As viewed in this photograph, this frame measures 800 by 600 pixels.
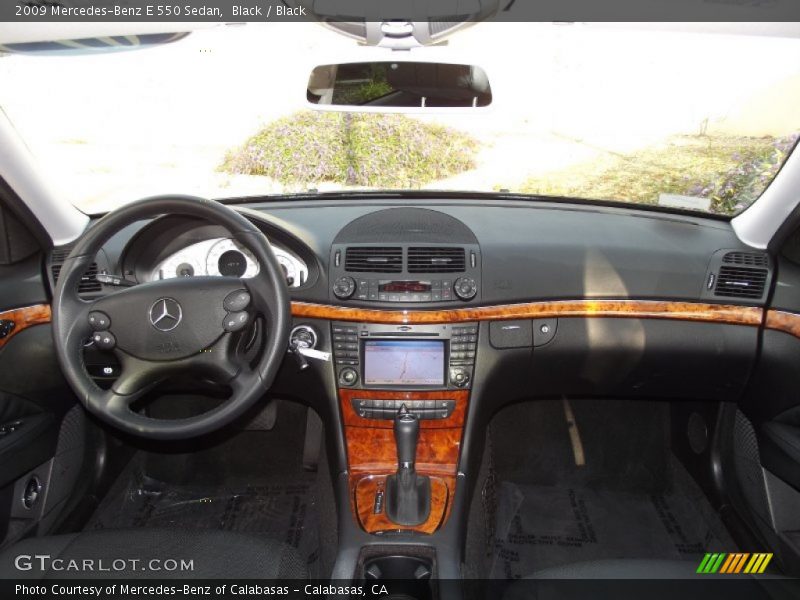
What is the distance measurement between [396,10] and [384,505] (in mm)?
1768

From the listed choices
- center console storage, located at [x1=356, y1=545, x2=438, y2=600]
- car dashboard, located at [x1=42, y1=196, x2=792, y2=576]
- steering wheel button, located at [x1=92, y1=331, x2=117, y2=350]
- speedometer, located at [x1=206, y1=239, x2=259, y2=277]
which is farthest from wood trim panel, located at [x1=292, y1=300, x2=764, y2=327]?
center console storage, located at [x1=356, y1=545, x2=438, y2=600]

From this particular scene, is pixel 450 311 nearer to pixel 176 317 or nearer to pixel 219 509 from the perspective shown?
pixel 176 317

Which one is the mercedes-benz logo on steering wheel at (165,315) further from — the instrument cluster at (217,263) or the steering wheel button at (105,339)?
the instrument cluster at (217,263)

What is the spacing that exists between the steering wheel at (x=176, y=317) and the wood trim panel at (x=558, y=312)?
Answer: 1.77ft

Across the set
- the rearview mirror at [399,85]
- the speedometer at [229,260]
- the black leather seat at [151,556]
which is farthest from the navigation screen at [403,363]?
the rearview mirror at [399,85]

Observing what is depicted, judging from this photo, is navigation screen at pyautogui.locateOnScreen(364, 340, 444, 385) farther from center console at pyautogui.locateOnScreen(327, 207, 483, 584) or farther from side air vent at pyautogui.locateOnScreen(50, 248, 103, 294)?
side air vent at pyautogui.locateOnScreen(50, 248, 103, 294)

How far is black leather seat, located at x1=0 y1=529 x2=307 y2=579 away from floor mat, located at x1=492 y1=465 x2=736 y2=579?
1.15 metres

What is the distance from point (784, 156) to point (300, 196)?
202 cm

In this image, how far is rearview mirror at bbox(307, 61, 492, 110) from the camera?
6.93ft

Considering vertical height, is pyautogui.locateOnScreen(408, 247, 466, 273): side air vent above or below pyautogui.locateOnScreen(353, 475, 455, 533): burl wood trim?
above

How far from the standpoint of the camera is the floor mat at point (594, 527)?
2.79 m

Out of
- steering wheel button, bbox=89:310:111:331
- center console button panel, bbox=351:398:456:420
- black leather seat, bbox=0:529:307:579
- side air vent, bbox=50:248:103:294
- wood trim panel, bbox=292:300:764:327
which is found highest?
steering wheel button, bbox=89:310:111:331

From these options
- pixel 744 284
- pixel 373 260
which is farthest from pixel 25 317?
pixel 744 284

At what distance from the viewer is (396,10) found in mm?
2006
